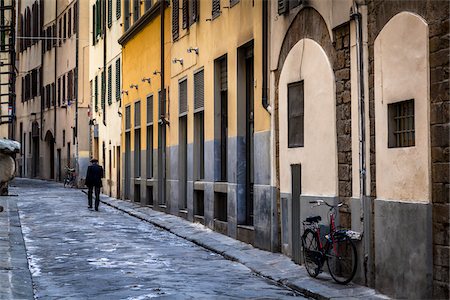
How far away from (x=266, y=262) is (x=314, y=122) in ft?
8.49

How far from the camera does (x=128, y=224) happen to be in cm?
2362

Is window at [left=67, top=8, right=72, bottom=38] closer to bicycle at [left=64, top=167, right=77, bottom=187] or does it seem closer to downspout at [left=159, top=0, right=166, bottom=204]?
bicycle at [left=64, top=167, right=77, bottom=187]

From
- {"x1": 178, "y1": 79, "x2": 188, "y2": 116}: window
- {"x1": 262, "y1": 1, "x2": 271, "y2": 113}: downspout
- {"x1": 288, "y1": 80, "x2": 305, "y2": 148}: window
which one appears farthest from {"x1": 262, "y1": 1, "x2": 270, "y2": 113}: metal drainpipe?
{"x1": 178, "y1": 79, "x2": 188, "y2": 116}: window

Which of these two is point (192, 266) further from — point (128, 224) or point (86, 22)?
point (86, 22)

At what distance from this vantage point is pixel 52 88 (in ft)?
193

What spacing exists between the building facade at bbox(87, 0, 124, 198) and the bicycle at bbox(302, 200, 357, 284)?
78.9ft

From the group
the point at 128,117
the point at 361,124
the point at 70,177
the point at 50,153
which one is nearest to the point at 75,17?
the point at 70,177

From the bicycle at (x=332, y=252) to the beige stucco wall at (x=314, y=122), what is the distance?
57 centimetres

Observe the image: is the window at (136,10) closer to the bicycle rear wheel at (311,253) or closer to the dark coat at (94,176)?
the dark coat at (94,176)

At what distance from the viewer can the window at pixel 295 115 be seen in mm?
14547

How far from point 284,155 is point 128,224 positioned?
30.6 ft

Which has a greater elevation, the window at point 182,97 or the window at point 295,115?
the window at point 182,97

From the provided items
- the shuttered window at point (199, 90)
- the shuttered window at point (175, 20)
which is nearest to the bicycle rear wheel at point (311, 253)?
the shuttered window at point (199, 90)

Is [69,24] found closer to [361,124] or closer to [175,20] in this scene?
[175,20]
